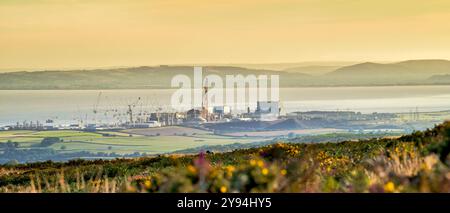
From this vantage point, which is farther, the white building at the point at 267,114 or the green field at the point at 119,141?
the white building at the point at 267,114

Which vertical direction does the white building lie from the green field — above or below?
above

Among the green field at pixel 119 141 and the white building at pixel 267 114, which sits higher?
the white building at pixel 267 114

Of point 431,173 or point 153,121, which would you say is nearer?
point 431,173

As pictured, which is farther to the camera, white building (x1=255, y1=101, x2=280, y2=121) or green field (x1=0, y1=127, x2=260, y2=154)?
white building (x1=255, y1=101, x2=280, y2=121)

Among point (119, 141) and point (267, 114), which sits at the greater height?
point (267, 114)

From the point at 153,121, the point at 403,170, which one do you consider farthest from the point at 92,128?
the point at 403,170

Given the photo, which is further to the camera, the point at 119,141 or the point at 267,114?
the point at 267,114
